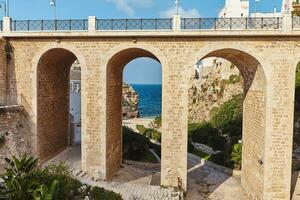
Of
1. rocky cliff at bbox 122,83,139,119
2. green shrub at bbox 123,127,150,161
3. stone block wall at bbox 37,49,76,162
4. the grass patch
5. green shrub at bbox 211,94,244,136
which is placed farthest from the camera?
rocky cliff at bbox 122,83,139,119

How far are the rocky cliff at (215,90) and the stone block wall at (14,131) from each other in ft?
75.7

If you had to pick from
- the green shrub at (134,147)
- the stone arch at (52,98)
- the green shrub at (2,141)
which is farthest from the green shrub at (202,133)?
the green shrub at (2,141)

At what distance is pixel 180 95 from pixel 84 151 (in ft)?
17.9

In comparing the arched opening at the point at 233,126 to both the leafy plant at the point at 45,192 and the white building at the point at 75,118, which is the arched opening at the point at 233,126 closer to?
the white building at the point at 75,118

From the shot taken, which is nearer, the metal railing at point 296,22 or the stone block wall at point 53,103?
the metal railing at point 296,22

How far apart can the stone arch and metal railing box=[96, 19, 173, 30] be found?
6.24ft

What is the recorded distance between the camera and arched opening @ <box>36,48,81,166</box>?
15695mm

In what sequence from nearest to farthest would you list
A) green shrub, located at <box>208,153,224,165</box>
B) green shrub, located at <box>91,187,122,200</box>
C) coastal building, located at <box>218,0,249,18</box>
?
green shrub, located at <box>91,187,122,200</box>, green shrub, located at <box>208,153,224,165</box>, coastal building, located at <box>218,0,249,18</box>

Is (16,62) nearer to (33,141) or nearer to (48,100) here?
(48,100)

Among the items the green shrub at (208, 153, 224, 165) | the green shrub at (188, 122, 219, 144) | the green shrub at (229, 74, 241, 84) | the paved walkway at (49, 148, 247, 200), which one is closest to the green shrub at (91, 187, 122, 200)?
the paved walkway at (49, 148, 247, 200)

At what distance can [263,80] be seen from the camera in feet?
45.2

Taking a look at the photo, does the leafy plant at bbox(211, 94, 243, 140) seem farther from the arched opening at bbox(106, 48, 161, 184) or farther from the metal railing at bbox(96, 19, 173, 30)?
the metal railing at bbox(96, 19, 173, 30)

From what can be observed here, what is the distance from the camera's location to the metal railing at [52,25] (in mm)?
14602

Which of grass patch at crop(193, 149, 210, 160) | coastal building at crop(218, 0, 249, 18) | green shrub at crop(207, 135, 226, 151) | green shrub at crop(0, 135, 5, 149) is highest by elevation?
coastal building at crop(218, 0, 249, 18)
